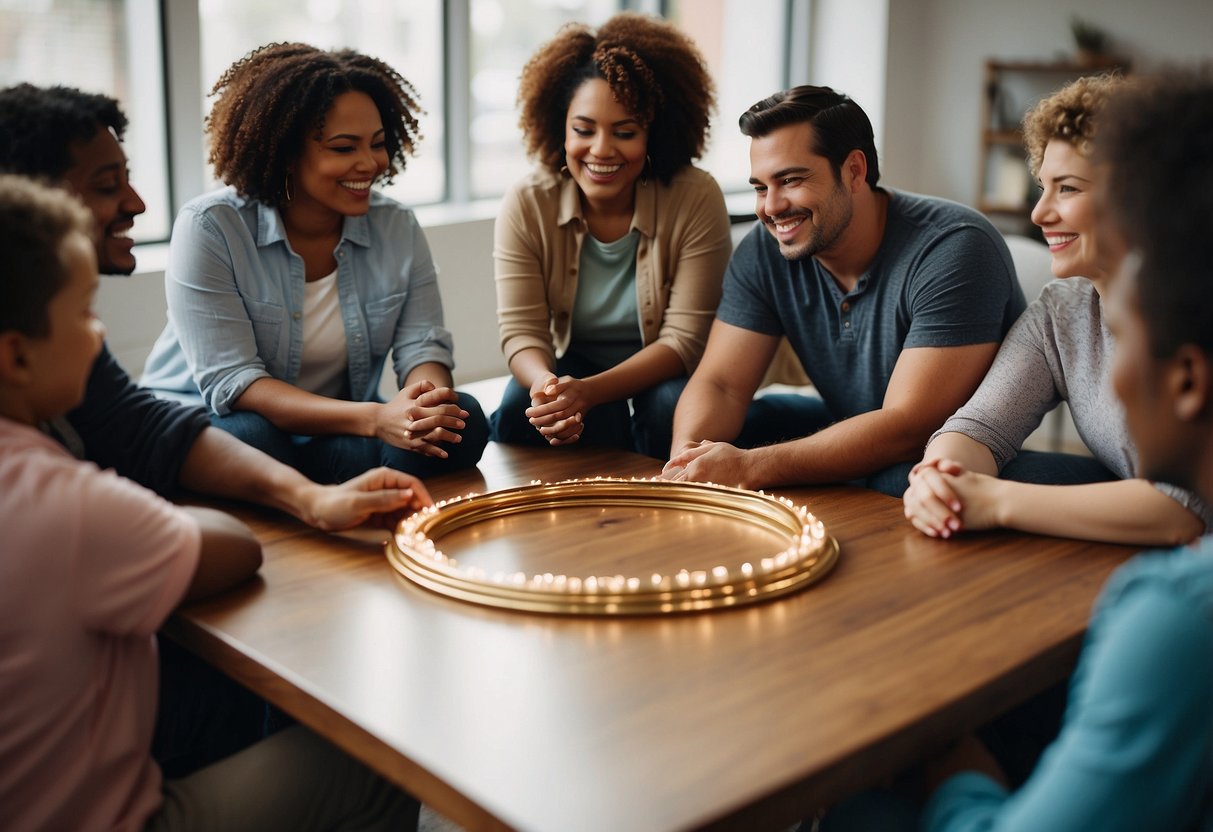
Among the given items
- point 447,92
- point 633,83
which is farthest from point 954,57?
point 633,83

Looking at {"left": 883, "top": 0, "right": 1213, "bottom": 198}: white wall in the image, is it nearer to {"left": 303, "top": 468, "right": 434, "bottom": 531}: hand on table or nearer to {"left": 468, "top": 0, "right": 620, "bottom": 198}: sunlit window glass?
{"left": 468, "top": 0, "right": 620, "bottom": 198}: sunlit window glass

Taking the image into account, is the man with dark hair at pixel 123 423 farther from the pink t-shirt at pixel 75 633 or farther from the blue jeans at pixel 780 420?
the blue jeans at pixel 780 420

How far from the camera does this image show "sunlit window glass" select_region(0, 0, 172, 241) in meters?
3.36

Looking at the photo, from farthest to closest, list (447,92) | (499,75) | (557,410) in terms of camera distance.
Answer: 1. (499,75)
2. (447,92)
3. (557,410)

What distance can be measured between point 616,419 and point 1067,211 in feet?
3.47

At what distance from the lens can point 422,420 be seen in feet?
7.11

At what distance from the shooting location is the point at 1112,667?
905 millimetres

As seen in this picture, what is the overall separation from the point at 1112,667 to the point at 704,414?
1.52m

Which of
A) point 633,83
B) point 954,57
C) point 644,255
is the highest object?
point 954,57

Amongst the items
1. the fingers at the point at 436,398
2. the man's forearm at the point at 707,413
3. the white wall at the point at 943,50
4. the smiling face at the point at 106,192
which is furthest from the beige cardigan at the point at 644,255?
the white wall at the point at 943,50

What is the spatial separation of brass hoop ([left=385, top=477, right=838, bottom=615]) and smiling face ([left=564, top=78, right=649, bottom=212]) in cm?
99

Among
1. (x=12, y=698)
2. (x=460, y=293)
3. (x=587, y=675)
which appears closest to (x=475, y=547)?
(x=587, y=675)

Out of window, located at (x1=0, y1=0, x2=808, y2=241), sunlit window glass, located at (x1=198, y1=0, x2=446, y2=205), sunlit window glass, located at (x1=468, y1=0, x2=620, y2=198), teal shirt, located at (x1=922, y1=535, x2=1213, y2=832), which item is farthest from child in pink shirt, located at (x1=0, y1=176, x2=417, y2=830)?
sunlit window glass, located at (x1=468, y1=0, x2=620, y2=198)

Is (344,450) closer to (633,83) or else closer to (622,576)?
(622,576)
